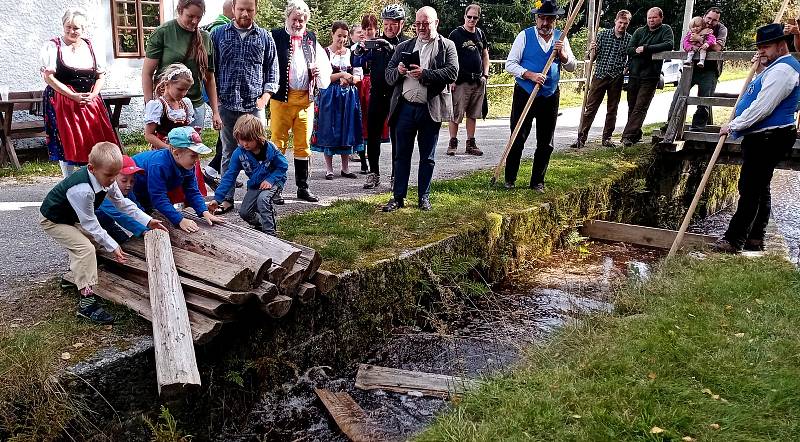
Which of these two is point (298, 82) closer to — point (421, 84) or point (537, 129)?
point (421, 84)

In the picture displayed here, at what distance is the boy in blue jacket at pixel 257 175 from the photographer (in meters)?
5.10

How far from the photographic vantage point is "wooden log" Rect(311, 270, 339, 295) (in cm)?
461

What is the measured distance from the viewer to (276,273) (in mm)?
4215

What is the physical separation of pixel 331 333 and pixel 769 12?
31.3m

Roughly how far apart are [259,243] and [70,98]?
2.86 m

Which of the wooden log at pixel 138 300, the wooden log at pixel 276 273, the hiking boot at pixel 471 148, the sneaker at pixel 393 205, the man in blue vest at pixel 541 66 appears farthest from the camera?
the hiking boot at pixel 471 148

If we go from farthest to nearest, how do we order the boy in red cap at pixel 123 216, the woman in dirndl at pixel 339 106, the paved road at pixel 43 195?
the woman in dirndl at pixel 339 106 < the paved road at pixel 43 195 < the boy in red cap at pixel 123 216

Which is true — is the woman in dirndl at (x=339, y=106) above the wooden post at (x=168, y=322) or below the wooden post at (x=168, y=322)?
above

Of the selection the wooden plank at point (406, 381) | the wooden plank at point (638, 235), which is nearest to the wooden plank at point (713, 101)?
the wooden plank at point (638, 235)

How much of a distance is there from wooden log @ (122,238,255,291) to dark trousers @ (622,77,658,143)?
7.74 metres

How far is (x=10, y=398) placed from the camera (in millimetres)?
3217

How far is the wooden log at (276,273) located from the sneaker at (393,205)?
242 cm

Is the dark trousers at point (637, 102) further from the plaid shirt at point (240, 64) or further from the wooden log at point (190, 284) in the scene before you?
the wooden log at point (190, 284)

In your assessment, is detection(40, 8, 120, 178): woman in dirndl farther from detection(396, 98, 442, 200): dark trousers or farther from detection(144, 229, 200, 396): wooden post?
detection(396, 98, 442, 200): dark trousers
